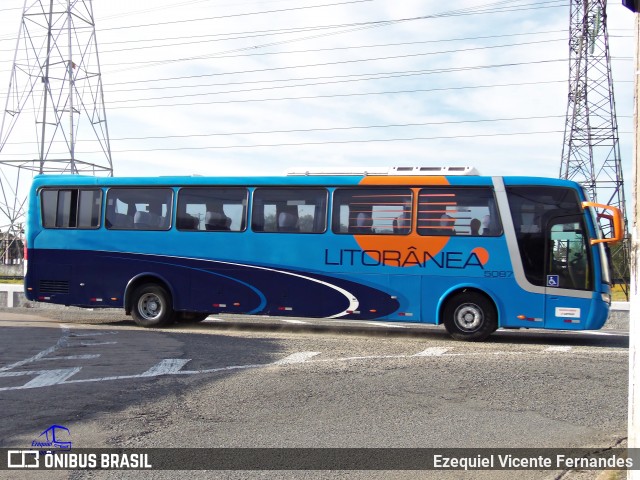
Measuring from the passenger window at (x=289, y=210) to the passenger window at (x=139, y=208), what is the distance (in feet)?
6.74

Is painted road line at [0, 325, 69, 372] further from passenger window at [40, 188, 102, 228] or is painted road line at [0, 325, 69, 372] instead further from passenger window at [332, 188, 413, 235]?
passenger window at [332, 188, 413, 235]

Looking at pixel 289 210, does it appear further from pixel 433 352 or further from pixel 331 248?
pixel 433 352

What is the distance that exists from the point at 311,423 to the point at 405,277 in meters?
7.74

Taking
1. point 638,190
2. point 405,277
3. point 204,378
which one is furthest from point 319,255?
point 638,190

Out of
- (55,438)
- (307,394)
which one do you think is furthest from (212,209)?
(55,438)

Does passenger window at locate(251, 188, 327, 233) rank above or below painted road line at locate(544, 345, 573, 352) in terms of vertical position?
above

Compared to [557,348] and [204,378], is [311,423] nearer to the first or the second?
[204,378]

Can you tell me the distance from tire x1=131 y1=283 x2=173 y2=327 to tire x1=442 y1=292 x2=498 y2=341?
5.92 m

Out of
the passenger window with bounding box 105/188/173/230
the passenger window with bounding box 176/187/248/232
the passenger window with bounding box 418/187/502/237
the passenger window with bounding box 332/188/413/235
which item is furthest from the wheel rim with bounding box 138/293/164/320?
the passenger window with bounding box 418/187/502/237

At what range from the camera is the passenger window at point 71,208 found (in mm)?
16703

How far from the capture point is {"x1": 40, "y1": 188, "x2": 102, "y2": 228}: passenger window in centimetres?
1670

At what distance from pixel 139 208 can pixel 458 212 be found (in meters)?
6.87

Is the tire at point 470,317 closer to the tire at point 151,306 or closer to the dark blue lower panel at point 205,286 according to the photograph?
the dark blue lower panel at point 205,286

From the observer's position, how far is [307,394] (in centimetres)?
812
